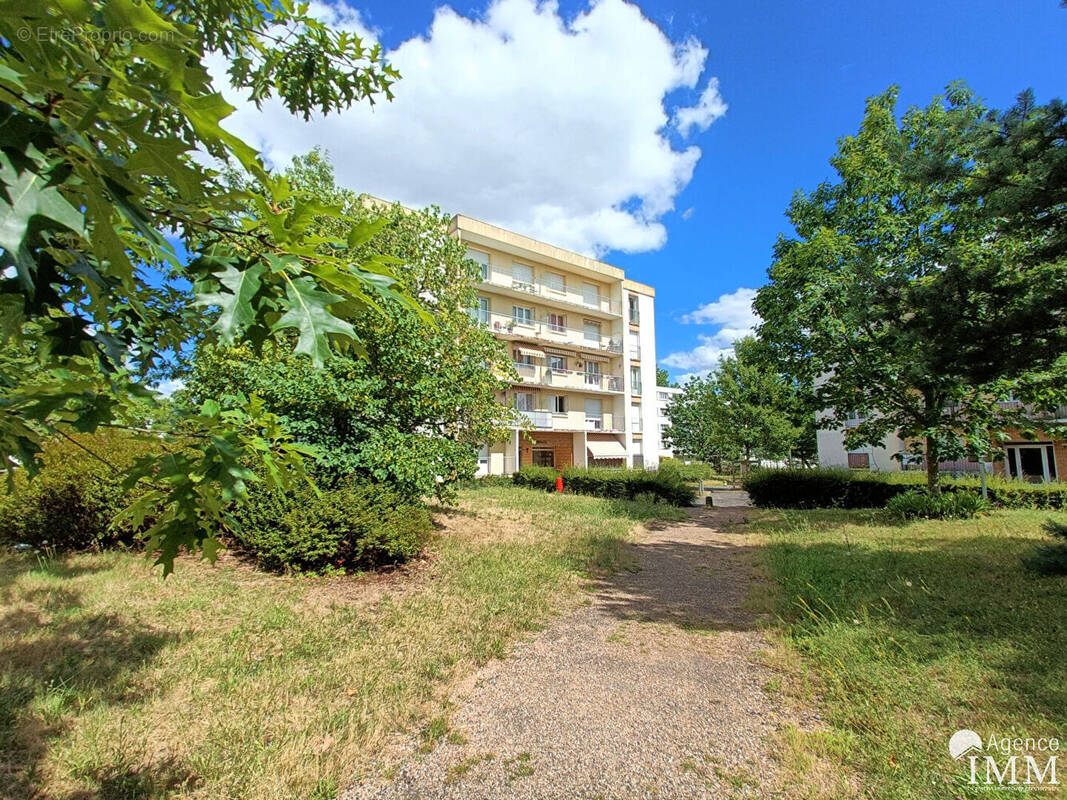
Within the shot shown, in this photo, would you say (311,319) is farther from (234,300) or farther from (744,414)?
(744,414)

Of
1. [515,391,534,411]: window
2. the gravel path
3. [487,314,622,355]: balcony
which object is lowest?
the gravel path

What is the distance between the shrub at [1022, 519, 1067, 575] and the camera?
591 centimetres

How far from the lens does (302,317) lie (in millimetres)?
1149

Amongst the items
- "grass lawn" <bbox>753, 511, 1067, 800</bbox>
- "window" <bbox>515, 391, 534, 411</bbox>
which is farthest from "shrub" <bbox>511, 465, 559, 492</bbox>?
"grass lawn" <bbox>753, 511, 1067, 800</bbox>

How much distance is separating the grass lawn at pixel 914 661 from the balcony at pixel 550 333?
73.0ft

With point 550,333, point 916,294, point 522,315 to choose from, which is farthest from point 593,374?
point 916,294

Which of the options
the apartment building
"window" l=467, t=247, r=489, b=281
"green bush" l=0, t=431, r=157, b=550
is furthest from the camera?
the apartment building

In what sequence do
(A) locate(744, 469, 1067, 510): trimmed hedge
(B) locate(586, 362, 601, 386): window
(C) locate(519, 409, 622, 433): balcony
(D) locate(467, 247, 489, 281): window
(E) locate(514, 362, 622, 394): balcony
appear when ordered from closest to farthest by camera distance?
(A) locate(744, 469, 1067, 510): trimmed hedge, (D) locate(467, 247, 489, 281): window, (E) locate(514, 362, 622, 394): balcony, (C) locate(519, 409, 622, 433): balcony, (B) locate(586, 362, 601, 386): window

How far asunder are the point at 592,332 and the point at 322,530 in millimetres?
28318

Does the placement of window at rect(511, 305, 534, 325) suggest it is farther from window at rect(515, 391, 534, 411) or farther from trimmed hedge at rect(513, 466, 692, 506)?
trimmed hedge at rect(513, 466, 692, 506)

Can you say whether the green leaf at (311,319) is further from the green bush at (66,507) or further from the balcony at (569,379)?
the balcony at (569,379)

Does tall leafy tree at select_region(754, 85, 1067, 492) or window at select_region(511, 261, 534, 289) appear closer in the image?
tall leafy tree at select_region(754, 85, 1067, 492)

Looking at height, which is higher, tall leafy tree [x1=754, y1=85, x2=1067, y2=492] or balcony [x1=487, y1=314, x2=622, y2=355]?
balcony [x1=487, y1=314, x2=622, y2=355]

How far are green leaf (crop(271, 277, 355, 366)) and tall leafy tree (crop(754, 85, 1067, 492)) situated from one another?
6.67m
